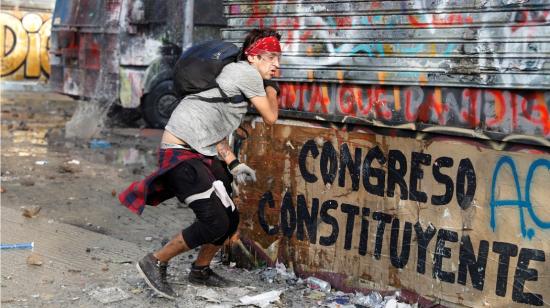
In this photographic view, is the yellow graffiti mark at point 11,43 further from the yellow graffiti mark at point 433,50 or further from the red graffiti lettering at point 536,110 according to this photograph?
the red graffiti lettering at point 536,110

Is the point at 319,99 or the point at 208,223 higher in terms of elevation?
the point at 319,99

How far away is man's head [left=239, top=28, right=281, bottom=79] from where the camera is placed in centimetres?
418

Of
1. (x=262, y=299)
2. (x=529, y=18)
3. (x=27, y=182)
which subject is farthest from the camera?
(x=27, y=182)

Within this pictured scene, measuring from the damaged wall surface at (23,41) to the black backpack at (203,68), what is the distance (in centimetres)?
1821

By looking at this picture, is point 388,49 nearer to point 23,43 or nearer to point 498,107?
point 498,107

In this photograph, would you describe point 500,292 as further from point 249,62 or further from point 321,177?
point 249,62

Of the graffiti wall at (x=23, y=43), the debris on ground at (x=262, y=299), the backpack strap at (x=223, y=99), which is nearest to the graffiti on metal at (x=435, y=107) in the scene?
the backpack strap at (x=223, y=99)

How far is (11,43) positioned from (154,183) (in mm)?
18415

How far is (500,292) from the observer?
3.72 meters

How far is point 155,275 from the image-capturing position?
432 cm

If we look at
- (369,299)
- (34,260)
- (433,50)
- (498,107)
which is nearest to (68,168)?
(34,260)

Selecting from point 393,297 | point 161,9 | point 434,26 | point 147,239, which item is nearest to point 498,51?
point 434,26

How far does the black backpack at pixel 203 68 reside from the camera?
13.7ft

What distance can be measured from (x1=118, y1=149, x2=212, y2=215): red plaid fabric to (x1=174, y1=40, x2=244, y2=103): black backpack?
34 centimetres
